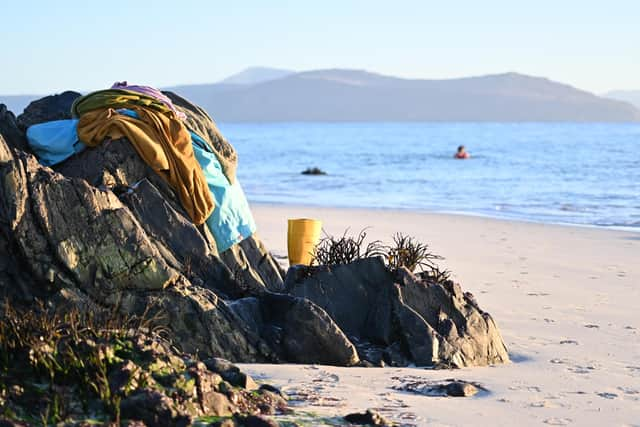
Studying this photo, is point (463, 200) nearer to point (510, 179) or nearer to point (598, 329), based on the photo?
point (510, 179)

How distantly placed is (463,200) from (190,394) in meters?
23.3

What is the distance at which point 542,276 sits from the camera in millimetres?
13117

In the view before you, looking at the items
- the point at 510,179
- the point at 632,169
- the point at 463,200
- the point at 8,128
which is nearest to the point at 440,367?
the point at 8,128

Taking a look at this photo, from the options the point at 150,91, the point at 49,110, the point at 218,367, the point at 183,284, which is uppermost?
the point at 150,91

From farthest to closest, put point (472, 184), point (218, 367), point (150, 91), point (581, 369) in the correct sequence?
point (472, 184) < point (150, 91) < point (581, 369) < point (218, 367)

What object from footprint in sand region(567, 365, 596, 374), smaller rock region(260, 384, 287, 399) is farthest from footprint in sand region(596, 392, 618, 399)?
smaller rock region(260, 384, 287, 399)

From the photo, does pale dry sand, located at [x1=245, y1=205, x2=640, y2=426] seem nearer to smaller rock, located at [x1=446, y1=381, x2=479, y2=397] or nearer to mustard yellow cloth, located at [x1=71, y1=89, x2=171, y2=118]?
smaller rock, located at [x1=446, y1=381, x2=479, y2=397]

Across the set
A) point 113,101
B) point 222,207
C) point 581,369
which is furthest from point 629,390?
point 113,101

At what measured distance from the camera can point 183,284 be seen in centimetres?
789

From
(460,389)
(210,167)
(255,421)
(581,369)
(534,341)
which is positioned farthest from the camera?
(210,167)

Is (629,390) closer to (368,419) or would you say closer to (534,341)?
(534,341)

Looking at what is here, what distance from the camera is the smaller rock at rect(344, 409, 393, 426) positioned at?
5.98 meters

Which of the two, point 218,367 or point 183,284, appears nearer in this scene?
point 218,367

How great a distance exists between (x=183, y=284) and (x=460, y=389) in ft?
7.36
